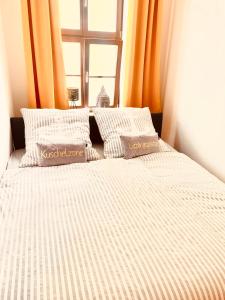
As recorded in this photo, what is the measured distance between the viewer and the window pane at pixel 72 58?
250 centimetres

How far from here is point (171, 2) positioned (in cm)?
249

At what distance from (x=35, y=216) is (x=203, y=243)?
0.91 m

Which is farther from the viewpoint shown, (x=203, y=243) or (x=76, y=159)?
(x=76, y=159)

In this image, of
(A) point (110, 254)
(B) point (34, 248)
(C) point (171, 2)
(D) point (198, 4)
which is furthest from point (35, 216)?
(C) point (171, 2)

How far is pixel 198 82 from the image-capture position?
229cm

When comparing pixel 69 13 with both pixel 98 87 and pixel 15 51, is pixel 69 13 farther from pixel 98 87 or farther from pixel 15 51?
pixel 98 87

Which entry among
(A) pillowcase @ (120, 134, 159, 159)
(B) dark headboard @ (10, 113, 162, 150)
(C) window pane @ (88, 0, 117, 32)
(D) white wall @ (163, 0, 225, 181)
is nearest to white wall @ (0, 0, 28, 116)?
(B) dark headboard @ (10, 113, 162, 150)

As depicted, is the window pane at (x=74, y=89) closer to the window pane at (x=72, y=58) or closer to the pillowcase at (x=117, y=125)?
the window pane at (x=72, y=58)

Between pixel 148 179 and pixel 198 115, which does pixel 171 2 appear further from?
pixel 148 179

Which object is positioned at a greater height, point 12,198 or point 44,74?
point 44,74

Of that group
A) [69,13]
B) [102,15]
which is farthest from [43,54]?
[102,15]

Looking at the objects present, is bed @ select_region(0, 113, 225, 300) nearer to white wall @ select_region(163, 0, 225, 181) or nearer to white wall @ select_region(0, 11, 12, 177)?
white wall @ select_region(0, 11, 12, 177)

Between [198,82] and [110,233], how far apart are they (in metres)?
1.73

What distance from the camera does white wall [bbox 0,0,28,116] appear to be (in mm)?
2135
